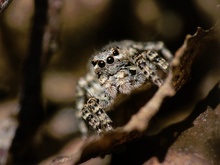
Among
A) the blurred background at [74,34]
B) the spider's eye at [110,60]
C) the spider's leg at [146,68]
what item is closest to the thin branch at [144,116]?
the spider's leg at [146,68]

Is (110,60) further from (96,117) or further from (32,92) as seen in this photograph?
(32,92)

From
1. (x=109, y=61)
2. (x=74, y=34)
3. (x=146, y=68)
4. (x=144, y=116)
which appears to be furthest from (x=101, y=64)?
(x=144, y=116)

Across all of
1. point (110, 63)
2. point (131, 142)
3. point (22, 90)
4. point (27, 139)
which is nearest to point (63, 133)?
point (27, 139)

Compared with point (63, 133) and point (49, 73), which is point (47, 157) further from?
point (49, 73)

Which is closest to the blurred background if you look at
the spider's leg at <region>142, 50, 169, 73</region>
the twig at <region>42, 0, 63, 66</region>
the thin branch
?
the twig at <region>42, 0, 63, 66</region>

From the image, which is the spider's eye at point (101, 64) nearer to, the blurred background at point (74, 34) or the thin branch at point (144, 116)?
the blurred background at point (74, 34)

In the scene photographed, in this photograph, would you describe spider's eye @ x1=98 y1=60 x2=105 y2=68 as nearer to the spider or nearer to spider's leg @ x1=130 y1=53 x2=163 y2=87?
the spider
